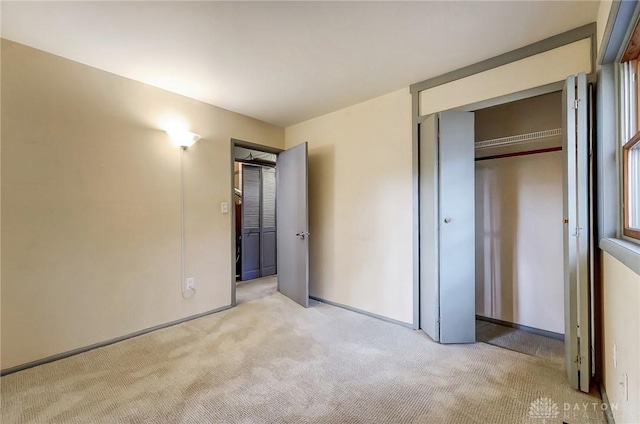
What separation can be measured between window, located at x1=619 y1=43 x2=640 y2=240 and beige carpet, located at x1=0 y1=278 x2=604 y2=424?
43.6 inches

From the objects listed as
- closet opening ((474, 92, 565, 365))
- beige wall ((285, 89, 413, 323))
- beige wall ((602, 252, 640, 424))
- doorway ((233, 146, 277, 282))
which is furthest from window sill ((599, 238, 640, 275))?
doorway ((233, 146, 277, 282))

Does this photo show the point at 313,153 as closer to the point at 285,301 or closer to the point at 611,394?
the point at 285,301

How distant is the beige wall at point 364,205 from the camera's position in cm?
284

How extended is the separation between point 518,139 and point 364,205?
164 cm

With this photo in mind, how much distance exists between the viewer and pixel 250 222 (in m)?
4.96

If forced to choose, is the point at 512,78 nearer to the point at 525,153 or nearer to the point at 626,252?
the point at 525,153

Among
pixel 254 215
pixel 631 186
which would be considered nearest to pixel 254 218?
pixel 254 215

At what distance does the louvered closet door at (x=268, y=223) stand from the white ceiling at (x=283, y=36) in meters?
2.57

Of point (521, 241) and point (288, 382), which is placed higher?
point (521, 241)

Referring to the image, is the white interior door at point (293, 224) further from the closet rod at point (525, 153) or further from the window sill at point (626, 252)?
the window sill at point (626, 252)

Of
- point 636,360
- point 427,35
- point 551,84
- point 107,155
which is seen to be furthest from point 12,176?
point 551,84

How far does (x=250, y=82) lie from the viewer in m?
2.66

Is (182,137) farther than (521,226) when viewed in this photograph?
Yes
